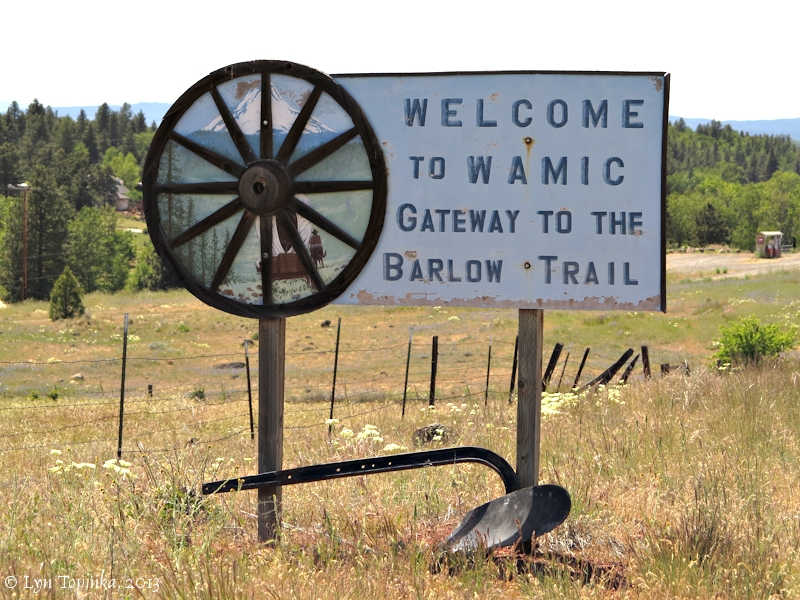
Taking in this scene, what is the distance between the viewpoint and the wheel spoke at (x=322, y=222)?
17.0ft

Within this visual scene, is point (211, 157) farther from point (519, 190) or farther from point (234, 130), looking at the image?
point (519, 190)

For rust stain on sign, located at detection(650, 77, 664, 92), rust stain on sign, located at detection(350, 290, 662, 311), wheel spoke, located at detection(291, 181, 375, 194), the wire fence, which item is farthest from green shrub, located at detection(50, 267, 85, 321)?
rust stain on sign, located at detection(650, 77, 664, 92)

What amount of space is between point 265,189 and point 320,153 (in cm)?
42

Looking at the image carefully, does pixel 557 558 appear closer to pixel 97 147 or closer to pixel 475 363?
pixel 475 363

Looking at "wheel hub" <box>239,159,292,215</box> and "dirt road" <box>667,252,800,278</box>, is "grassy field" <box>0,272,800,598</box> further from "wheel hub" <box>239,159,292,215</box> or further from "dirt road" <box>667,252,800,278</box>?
"dirt road" <box>667,252,800,278</box>

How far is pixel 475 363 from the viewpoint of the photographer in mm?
30375

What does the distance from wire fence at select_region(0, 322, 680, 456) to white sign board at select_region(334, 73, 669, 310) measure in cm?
216

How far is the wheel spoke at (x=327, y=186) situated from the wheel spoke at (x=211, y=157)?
388 millimetres

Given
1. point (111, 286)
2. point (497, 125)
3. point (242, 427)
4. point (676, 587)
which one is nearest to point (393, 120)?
point (497, 125)

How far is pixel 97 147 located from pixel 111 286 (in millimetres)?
85754

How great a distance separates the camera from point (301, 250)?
5262 mm

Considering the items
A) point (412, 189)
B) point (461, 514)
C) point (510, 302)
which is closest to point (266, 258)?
point (412, 189)

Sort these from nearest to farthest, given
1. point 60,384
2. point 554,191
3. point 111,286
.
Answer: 1. point 554,191
2. point 60,384
3. point 111,286

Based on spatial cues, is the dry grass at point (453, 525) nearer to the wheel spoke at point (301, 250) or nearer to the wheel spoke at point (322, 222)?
the wheel spoke at point (301, 250)
